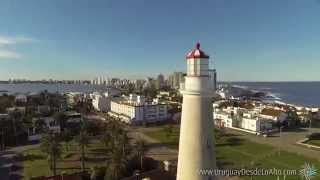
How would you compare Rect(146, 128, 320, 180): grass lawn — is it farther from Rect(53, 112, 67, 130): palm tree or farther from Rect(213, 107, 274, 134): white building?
Rect(53, 112, 67, 130): palm tree

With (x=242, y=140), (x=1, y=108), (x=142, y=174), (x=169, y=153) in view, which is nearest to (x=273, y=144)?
(x=242, y=140)

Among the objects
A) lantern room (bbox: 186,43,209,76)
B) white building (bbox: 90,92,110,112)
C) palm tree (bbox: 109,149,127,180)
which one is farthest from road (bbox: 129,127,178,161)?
white building (bbox: 90,92,110,112)

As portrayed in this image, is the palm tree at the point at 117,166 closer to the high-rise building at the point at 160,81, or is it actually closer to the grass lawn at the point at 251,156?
the grass lawn at the point at 251,156

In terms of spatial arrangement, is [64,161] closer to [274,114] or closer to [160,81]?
[274,114]

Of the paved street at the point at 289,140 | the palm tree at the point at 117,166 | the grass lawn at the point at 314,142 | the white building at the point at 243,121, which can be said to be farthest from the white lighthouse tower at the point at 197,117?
the white building at the point at 243,121

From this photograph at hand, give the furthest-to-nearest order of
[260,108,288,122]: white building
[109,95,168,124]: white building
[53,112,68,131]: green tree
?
[109,95,168,124]: white building < [260,108,288,122]: white building < [53,112,68,131]: green tree

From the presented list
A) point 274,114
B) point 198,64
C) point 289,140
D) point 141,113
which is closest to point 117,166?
point 198,64
